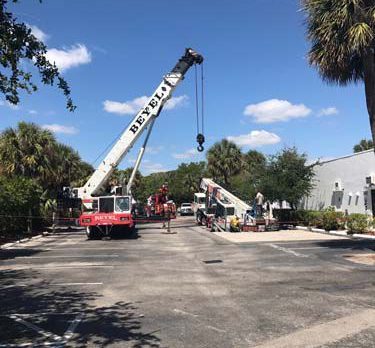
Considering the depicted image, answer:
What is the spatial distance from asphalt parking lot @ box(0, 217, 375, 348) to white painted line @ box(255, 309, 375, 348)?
1 centimetres

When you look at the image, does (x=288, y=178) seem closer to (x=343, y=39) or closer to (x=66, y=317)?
(x=343, y=39)

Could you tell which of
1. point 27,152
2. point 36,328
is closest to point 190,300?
point 36,328

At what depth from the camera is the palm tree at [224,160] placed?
55250mm

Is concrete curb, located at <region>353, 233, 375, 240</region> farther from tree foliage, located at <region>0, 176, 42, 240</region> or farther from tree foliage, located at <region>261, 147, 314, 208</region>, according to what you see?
tree foliage, located at <region>0, 176, 42, 240</region>

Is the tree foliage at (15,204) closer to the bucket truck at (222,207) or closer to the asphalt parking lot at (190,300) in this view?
the asphalt parking lot at (190,300)

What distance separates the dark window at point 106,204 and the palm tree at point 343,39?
43.9ft

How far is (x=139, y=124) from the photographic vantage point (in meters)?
30.1

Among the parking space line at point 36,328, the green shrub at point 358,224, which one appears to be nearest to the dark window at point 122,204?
the green shrub at point 358,224

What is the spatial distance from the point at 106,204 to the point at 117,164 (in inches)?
157

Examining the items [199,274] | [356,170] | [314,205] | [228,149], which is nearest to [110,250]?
[199,274]

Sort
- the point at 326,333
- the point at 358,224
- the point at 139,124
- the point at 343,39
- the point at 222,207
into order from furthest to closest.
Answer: the point at 222,207 < the point at 139,124 < the point at 358,224 < the point at 343,39 < the point at 326,333

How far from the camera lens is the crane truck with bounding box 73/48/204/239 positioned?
1010 inches

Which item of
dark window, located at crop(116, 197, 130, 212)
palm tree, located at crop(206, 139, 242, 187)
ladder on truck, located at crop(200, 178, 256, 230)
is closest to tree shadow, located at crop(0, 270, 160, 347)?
dark window, located at crop(116, 197, 130, 212)

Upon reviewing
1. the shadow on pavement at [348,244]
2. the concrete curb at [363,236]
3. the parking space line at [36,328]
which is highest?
the concrete curb at [363,236]
